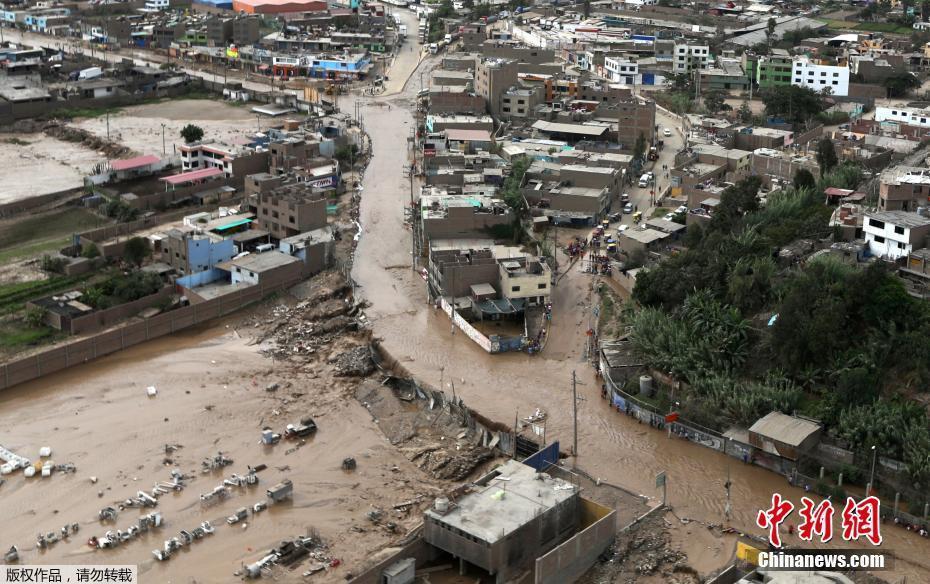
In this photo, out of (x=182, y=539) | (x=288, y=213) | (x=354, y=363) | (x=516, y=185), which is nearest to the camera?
(x=182, y=539)

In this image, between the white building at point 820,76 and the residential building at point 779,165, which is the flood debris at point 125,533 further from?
the white building at point 820,76

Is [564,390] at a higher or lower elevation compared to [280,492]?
higher

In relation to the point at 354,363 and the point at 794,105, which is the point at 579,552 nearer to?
the point at 354,363

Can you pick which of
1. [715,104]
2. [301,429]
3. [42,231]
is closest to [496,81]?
[715,104]

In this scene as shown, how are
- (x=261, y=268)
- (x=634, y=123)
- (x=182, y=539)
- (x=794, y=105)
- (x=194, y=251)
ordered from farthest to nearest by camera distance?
1. (x=794, y=105)
2. (x=634, y=123)
3. (x=194, y=251)
4. (x=261, y=268)
5. (x=182, y=539)

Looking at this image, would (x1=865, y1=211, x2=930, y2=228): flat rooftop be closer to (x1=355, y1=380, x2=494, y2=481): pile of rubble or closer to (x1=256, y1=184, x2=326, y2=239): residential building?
(x1=355, y1=380, x2=494, y2=481): pile of rubble

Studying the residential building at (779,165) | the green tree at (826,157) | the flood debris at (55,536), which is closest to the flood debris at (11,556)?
the flood debris at (55,536)

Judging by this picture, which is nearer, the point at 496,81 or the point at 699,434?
the point at 699,434

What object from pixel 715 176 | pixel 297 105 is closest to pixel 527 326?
pixel 715 176
